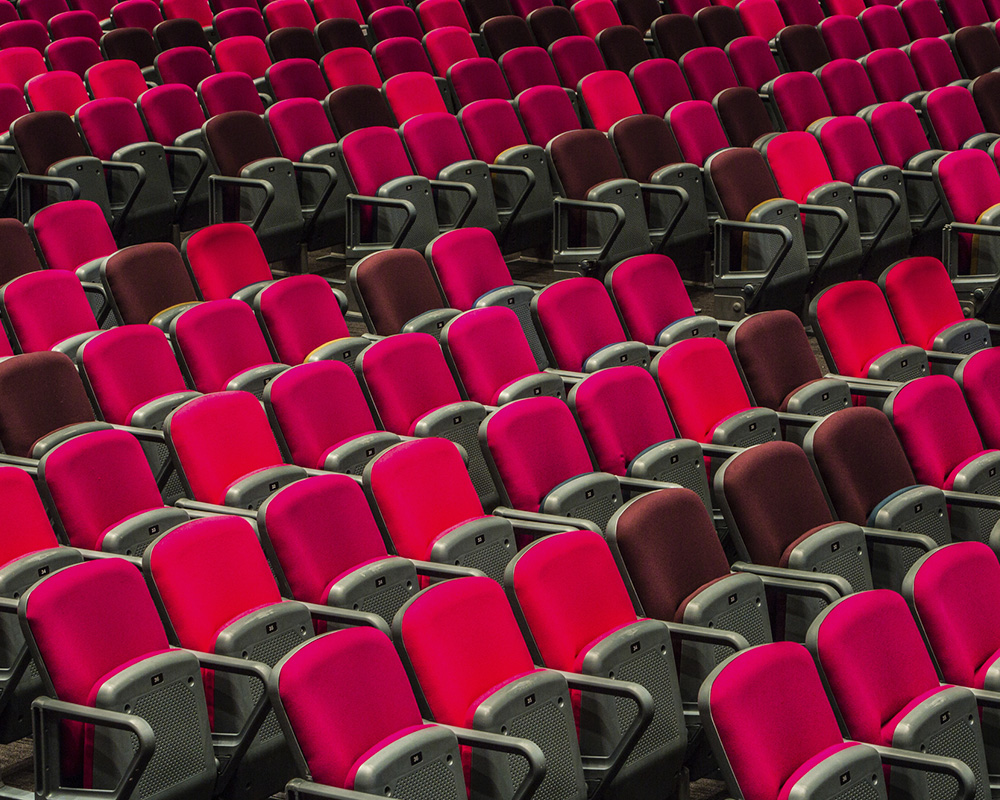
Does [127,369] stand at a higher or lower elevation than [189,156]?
lower

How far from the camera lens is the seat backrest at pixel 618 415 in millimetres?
1827

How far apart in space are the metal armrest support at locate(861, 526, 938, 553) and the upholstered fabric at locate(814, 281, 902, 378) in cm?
54

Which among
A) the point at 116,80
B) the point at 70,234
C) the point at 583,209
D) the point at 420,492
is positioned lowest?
the point at 420,492

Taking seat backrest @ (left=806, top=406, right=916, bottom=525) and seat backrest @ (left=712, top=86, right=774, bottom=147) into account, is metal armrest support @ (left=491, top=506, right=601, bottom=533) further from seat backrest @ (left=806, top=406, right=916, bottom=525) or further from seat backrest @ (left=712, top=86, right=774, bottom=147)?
seat backrest @ (left=712, top=86, right=774, bottom=147)

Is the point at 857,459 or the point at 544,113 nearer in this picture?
the point at 857,459

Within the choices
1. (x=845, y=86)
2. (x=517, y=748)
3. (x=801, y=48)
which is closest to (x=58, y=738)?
(x=517, y=748)

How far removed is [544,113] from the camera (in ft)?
9.68

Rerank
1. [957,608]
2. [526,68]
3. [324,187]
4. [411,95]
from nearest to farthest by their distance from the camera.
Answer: [957,608] → [324,187] → [411,95] → [526,68]

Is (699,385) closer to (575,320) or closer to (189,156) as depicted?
(575,320)

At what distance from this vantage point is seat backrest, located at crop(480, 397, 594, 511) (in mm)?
1689

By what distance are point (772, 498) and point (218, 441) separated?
63cm

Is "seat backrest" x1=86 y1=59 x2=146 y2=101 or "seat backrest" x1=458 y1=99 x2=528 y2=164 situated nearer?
"seat backrest" x1=458 y1=99 x2=528 y2=164

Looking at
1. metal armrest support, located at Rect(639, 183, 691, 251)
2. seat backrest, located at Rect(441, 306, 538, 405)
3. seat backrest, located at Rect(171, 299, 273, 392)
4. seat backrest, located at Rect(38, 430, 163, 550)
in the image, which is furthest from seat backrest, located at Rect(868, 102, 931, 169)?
seat backrest, located at Rect(38, 430, 163, 550)

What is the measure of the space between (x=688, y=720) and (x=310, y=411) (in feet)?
2.00
